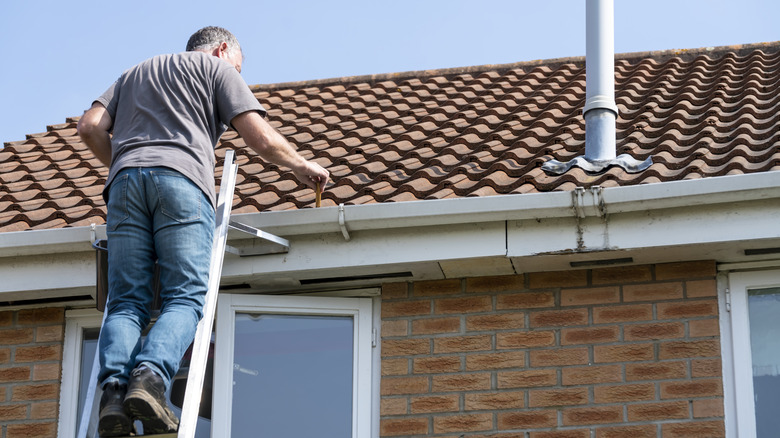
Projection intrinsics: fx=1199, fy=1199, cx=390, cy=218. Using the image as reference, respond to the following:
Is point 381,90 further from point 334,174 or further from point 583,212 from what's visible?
point 583,212

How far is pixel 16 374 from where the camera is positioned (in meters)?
5.95

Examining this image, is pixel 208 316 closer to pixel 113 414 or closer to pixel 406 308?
pixel 113 414

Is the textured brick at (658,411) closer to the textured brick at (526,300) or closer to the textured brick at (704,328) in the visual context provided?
the textured brick at (704,328)

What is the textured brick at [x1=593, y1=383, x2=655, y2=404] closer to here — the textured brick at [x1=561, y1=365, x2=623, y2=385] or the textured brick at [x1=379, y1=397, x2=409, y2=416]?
the textured brick at [x1=561, y1=365, x2=623, y2=385]

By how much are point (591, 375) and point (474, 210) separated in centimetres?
94

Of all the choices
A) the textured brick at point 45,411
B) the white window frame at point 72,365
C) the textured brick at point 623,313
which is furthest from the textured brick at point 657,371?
the textured brick at point 45,411

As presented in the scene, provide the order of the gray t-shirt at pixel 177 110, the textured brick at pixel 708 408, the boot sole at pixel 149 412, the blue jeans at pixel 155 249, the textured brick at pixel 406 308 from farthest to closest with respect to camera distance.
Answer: the textured brick at pixel 406 308
the textured brick at pixel 708 408
the gray t-shirt at pixel 177 110
the blue jeans at pixel 155 249
the boot sole at pixel 149 412

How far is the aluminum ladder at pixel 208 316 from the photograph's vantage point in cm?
417

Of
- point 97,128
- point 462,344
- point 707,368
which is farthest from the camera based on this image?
point 462,344

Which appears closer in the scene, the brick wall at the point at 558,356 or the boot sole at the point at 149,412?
the boot sole at the point at 149,412

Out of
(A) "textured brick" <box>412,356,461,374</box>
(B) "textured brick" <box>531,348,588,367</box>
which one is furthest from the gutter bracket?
(B) "textured brick" <box>531,348,588,367</box>

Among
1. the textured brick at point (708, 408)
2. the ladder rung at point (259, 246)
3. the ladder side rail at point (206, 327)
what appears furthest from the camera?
the ladder rung at point (259, 246)

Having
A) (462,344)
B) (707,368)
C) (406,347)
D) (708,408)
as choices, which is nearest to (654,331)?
(707,368)

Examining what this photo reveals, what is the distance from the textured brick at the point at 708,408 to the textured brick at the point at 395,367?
1335 millimetres
